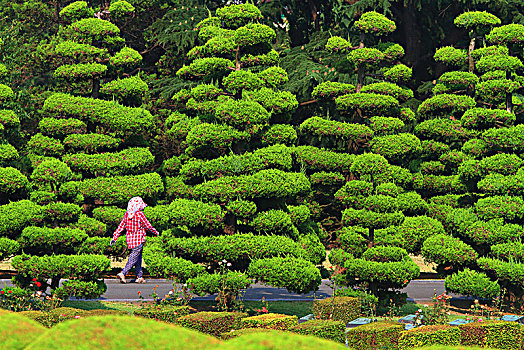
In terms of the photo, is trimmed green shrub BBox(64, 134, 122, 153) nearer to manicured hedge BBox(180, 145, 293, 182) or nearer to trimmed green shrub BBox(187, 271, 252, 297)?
manicured hedge BBox(180, 145, 293, 182)

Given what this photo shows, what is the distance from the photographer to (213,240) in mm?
13977

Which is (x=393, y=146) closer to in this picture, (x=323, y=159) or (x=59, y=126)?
(x=323, y=159)

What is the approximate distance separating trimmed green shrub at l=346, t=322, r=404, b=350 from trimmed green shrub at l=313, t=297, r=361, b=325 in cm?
A: 319

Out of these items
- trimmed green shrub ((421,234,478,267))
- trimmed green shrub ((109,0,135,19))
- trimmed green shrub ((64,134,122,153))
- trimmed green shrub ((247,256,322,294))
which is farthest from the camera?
trimmed green shrub ((109,0,135,19))

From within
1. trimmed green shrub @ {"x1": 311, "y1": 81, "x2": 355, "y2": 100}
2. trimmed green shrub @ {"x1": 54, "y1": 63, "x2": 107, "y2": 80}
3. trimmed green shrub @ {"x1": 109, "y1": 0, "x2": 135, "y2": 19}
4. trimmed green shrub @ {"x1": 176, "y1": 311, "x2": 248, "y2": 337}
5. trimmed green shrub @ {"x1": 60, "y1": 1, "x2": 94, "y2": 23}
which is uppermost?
trimmed green shrub @ {"x1": 109, "y1": 0, "x2": 135, "y2": 19}

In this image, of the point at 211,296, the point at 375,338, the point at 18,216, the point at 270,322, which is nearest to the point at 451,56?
the point at 211,296

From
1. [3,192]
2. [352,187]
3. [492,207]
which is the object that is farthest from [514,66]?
[3,192]

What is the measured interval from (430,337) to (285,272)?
3935 millimetres

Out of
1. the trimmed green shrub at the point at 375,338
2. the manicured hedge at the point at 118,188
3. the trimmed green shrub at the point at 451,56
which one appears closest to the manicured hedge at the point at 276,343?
the trimmed green shrub at the point at 375,338

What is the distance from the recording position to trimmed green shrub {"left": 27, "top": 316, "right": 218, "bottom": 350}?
4.43 meters

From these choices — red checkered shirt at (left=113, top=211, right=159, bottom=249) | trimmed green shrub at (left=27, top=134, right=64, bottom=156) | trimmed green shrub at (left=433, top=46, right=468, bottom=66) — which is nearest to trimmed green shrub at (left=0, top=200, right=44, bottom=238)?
red checkered shirt at (left=113, top=211, right=159, bottom=249)

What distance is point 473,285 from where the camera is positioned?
595 inches

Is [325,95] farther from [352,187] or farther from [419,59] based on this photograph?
[419,59]

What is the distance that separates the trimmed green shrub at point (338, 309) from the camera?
553 inches
